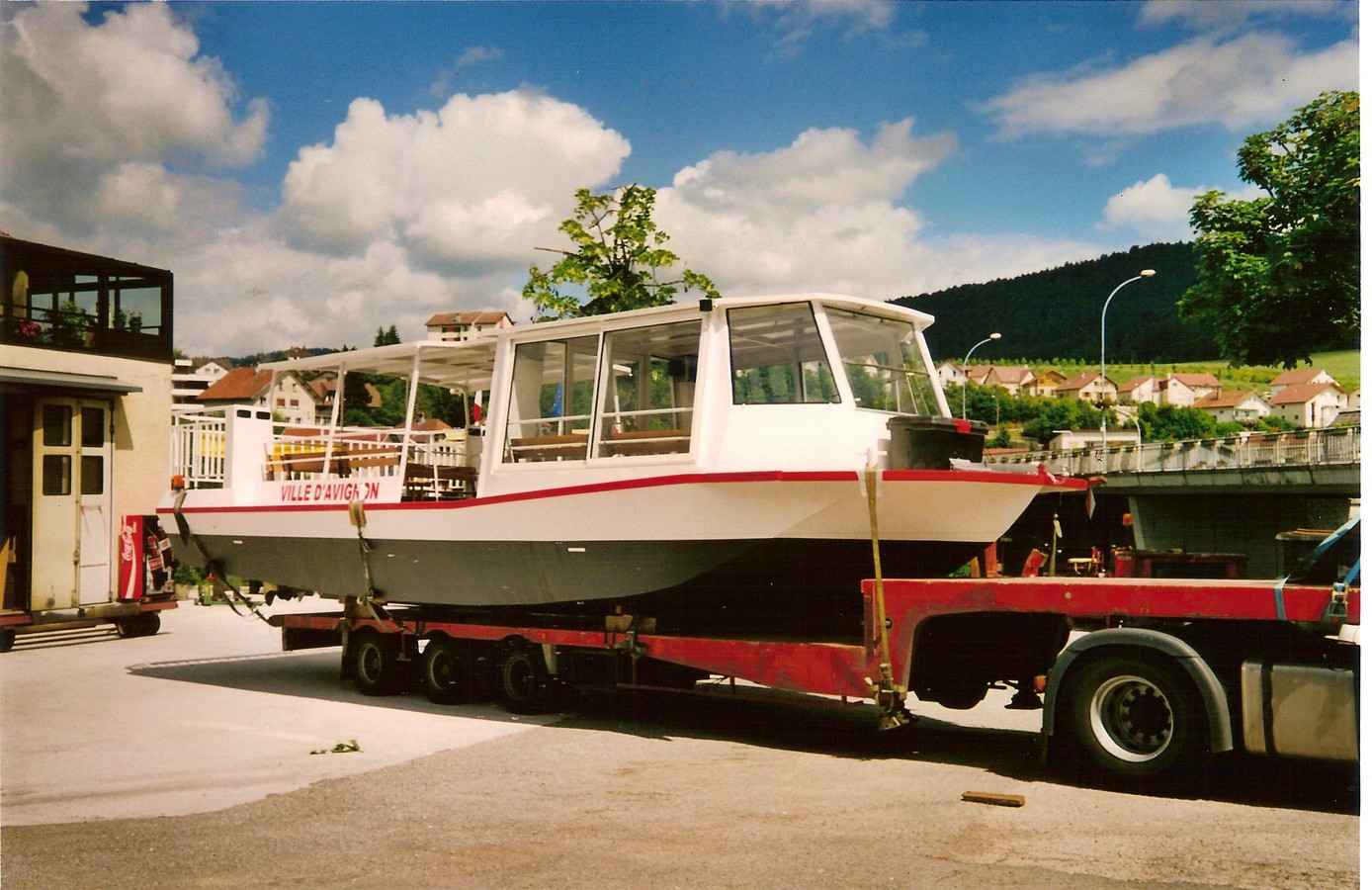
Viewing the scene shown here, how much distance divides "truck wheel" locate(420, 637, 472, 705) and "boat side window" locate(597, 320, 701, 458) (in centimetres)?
265

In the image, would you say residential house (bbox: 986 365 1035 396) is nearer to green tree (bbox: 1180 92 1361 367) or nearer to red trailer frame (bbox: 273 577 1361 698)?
green tree (bbox: 1180 92 1361 367)

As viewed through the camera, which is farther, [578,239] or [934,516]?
[578,239]

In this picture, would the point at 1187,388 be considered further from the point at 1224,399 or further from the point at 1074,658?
the point at 1074,658

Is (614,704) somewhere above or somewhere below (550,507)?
below

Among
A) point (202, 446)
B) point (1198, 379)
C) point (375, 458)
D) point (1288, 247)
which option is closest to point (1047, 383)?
point (1198, 379)

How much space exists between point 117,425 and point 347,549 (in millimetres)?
8178

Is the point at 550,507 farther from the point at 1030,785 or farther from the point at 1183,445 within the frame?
the point at 1183,445

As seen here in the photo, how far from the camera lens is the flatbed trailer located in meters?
6.29

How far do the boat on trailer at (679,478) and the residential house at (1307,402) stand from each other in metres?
144

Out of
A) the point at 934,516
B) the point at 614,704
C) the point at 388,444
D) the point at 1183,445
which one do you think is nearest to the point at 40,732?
the point at 388,444

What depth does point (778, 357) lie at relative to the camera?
905 cm

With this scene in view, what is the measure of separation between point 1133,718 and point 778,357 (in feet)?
12.2

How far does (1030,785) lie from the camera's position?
7.14 meters

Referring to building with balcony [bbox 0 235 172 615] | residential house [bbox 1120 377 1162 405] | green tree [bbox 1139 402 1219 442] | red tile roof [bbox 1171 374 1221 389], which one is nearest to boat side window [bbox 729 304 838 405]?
building with balcony [bbox 0 235 172 615]
